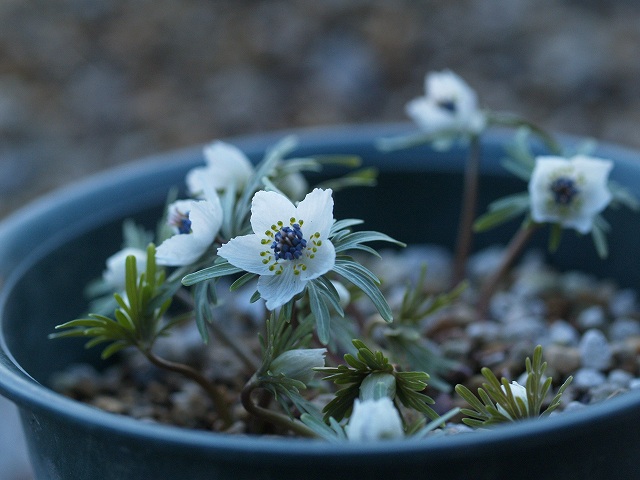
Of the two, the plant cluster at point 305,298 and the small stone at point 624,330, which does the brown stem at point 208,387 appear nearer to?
the plant cluster at point 305,298

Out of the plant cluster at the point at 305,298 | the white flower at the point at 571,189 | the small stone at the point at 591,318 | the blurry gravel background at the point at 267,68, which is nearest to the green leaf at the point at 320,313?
the plant cluster at the point at 305,298

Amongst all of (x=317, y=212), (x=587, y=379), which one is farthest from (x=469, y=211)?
(x=317, y=212)

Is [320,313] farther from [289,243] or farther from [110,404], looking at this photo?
[110,404]

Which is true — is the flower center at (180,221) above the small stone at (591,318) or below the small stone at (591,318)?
above

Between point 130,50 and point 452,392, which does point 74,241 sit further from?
point 130,50

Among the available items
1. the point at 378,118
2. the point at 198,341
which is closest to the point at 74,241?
the point at 198,341

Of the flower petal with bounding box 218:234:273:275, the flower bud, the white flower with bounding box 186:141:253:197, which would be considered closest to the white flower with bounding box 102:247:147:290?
the white flower with bounding box 186:141:253:197
